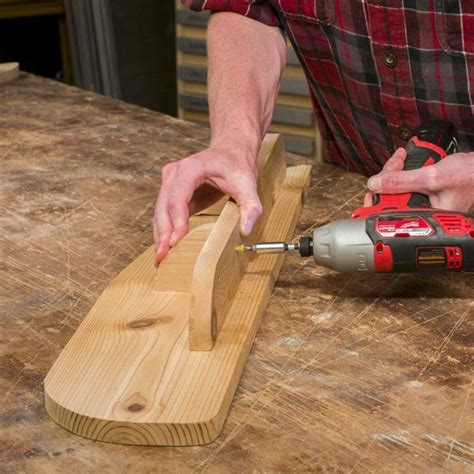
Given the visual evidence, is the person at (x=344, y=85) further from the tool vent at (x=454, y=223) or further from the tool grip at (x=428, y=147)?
the tool vent at (x=454, y=223)

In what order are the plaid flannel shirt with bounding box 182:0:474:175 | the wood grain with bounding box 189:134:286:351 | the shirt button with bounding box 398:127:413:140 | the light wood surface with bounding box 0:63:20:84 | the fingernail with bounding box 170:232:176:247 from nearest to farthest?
the wood grain with bounding box 189:134:286:351 < the fingernail with bounding box 170:232:176:247 < the plaid flannel shirt with bounding box 182:0:474:175 < the shirt button with bounding box 398:127:413:140 < the light wood surface with bounding box 0:63:20:84

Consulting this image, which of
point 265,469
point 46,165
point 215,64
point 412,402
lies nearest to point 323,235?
point 412,402

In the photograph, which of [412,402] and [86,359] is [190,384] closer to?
[86,359]

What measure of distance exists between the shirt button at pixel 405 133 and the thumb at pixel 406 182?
1.28 feet

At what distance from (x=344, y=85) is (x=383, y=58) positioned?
0.51 ft

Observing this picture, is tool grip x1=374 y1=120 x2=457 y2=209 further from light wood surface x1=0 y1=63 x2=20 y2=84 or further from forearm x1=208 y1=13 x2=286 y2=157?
light wood surface x1=0 y1=63 x2=20 y2=84

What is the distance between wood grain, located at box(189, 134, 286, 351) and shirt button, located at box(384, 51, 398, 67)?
37 centimetres

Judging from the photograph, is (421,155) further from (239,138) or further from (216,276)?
(216,276)

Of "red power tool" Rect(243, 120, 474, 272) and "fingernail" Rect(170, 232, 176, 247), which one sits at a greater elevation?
"red power tool" Rect(243, 120, 474, 272)

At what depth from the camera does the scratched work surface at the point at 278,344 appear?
3.51 ft

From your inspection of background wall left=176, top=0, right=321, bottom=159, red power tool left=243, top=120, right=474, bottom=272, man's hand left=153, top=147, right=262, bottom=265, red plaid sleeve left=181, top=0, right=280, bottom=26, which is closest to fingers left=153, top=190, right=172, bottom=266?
man's hand left=153, top=147, right=262, bottom=265

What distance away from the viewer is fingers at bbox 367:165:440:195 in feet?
4.85

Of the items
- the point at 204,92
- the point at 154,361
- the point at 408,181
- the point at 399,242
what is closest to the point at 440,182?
the point at 408,181

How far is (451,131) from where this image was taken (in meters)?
1.63
